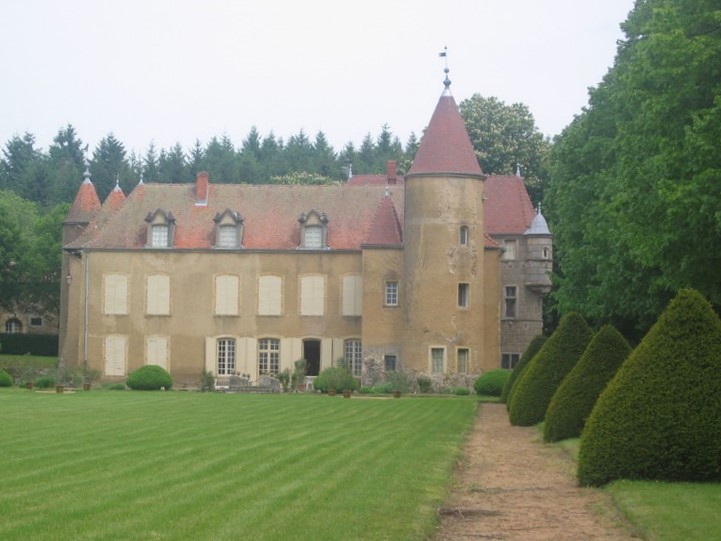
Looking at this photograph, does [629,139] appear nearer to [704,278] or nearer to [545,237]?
[704,278]

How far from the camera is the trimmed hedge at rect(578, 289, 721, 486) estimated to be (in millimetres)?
15305

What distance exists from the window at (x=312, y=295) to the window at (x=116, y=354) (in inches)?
309

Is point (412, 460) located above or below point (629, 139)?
below

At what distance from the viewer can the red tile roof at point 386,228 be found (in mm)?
53656

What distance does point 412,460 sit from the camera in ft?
61.5

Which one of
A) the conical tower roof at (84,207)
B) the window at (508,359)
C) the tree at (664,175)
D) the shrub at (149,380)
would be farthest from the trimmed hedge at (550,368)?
the conical tower roof at (84,207)

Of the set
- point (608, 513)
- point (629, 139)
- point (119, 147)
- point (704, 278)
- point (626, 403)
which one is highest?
point (119, 147)

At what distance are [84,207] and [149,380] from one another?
14.5m

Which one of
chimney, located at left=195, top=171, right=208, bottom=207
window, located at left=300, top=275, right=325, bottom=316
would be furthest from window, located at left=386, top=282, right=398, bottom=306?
chimney, located at left=195, top=171, right=208, bottom=207

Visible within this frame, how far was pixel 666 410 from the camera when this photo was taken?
15.5m

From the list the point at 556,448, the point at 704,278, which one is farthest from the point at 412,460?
the point at 704,278

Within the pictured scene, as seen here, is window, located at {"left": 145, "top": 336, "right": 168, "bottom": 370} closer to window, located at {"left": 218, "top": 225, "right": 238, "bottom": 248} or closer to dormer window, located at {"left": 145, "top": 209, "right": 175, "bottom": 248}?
dormer window, located at {"left": 145, "top": 209, "right": 175, "bottom": 248}

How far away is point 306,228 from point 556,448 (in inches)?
1399

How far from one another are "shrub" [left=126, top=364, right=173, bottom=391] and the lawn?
114ft
